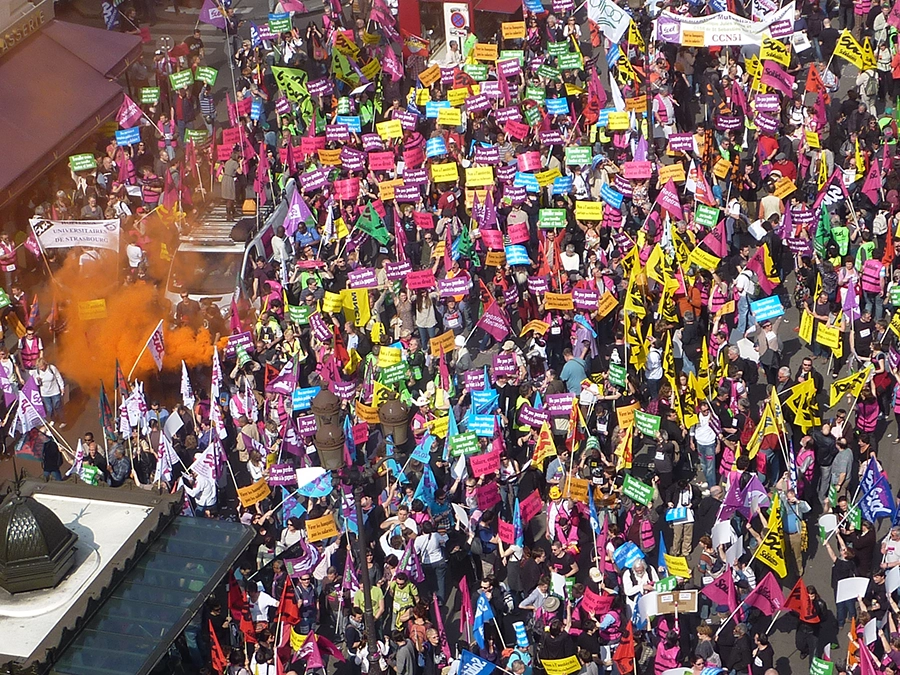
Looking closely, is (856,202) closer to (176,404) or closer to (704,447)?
(704,447)

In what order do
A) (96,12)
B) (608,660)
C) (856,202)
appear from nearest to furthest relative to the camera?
(608,660)
(856,202)
(96,12)

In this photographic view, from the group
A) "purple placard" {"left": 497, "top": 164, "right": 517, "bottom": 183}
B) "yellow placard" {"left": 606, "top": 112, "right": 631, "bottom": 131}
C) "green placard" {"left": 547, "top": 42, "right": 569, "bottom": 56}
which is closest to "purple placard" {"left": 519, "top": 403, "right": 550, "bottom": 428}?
"purple placard" {"left": 497, "top": 164, "right": 517, "bottom": 183}

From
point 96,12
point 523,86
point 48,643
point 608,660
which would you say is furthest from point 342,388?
point 96,12

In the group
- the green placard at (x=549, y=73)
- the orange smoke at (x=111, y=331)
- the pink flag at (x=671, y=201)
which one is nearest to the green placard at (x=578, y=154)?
the pink flag at (x=671, y=201)

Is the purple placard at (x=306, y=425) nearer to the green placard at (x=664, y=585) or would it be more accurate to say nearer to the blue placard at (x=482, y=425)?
the blue placard at (x=482, y=425)

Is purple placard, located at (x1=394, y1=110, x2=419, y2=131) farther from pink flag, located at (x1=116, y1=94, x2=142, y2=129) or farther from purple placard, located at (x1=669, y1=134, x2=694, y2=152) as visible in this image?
pink flag, located at (x1=116, y1=94, x2=142, y2=129)

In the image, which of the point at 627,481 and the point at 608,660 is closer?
the point at 608,660
